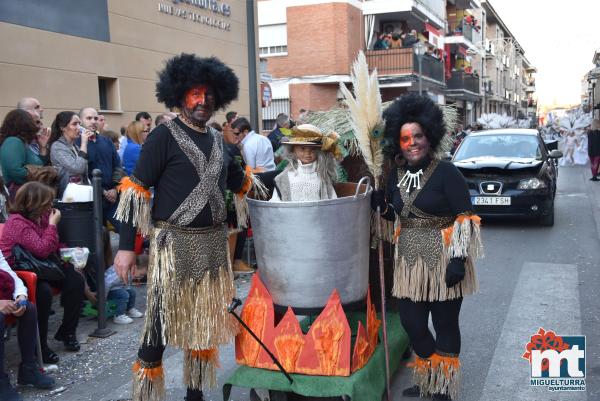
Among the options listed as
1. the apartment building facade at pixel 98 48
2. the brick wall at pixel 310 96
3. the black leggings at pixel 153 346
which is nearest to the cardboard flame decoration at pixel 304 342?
the black leggings at pixel 153 346

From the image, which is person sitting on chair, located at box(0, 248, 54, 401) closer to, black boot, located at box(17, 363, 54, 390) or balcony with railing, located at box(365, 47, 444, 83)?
black boot, located at box(17, 363, 54, 390)

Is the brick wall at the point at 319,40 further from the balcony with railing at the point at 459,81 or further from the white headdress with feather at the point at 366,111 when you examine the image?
the white headdress with feather at the point at 366,111

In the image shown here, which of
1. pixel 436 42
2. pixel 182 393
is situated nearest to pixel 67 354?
pixel 182 393

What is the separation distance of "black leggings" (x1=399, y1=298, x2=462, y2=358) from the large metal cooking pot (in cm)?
39

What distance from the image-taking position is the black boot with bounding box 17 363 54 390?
4121 millimetres

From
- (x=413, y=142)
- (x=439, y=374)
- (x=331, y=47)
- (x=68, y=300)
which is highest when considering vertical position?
(x=331, y=47)

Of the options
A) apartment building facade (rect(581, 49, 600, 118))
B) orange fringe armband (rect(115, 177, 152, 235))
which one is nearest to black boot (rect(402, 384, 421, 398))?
orange fringe armband (rect(115, 177, 152, 235))

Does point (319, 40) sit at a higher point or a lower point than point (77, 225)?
higher

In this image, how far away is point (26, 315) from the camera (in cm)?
412

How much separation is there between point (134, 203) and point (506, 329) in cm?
343

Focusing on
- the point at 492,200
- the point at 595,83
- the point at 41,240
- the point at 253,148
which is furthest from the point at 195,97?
the point at 595,83

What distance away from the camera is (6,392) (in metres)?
3.85

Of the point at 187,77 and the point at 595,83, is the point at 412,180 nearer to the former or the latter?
the point at 187,77

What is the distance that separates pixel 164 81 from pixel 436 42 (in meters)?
30.7
